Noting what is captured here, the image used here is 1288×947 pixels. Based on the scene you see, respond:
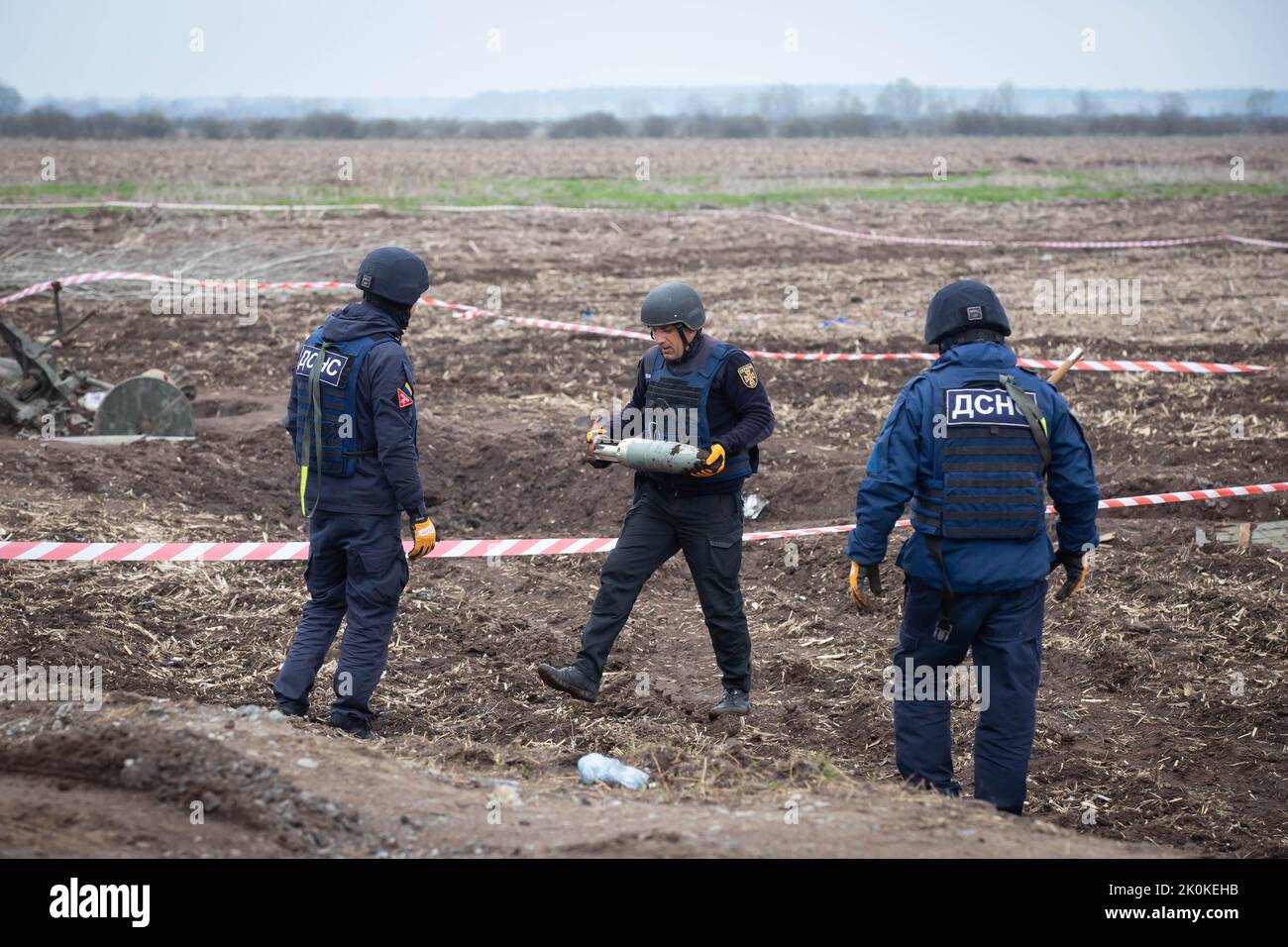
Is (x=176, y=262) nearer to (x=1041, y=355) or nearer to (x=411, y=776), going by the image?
(x=1041, y=355)

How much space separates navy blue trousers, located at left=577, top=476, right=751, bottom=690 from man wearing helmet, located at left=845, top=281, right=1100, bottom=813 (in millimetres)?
1183

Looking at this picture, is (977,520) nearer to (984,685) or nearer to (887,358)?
(984,685)

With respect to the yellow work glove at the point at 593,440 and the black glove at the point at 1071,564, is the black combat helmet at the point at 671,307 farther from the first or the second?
the black glove at the point at 1071,564

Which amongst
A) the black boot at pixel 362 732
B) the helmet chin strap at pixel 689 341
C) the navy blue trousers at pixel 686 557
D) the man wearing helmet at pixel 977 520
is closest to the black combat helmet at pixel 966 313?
the man wearing helmet at pixel 977 520

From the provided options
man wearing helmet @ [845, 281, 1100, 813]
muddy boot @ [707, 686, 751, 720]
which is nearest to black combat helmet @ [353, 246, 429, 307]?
man wearing helmet @ [845, 281, 1100, 813]

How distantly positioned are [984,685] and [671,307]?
2284 mm

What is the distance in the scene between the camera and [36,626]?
22.3 feet

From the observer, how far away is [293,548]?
7.16 meters

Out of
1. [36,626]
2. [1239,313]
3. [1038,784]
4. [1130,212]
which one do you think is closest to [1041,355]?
[1239,313]

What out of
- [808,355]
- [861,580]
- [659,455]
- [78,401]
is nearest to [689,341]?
[659,455]

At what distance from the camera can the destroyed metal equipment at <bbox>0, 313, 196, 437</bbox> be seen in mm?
10617

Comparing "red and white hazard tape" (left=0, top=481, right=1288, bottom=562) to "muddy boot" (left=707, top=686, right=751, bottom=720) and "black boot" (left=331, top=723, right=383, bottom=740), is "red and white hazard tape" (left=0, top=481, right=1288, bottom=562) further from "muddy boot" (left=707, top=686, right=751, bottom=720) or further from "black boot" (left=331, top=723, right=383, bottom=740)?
"muddy boot" (left=707, top=686, right=751, bottom=720)

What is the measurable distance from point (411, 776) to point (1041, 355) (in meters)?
11.6

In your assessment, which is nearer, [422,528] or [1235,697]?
[422,528]
